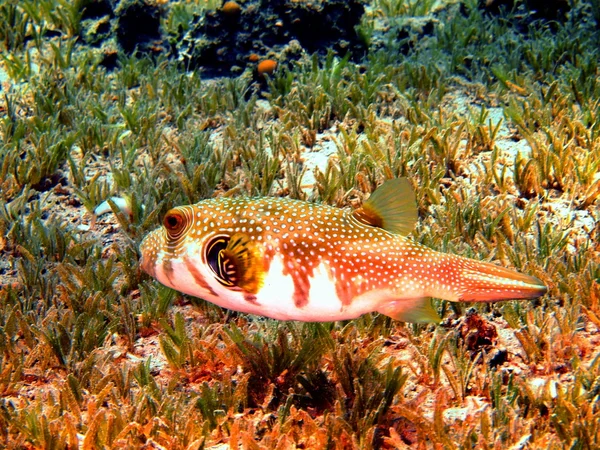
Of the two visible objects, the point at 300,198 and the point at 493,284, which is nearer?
the point at 493,284

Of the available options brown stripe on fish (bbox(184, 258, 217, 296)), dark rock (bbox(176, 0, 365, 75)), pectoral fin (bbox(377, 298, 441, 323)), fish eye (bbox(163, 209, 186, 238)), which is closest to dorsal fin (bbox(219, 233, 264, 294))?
brown stripe on fish (bbox(184, 258, 217, 296))

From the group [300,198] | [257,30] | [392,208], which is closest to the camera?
[392,208]

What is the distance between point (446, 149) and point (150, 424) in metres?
4.02

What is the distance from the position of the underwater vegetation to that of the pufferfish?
905 millimetres

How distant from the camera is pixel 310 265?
2.65m

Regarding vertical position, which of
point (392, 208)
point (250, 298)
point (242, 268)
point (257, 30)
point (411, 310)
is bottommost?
point (411, 310)

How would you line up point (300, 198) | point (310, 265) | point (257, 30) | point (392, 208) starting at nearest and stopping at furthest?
point (310, 265) < point (392, 208) < point (300, 198) < point (257, 30)

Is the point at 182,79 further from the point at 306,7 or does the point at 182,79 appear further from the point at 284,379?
the point at 284,379

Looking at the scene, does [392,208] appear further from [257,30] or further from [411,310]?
[257,30]

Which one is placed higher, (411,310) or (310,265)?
(310,265)

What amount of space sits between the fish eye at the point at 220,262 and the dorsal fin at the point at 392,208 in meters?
0.79

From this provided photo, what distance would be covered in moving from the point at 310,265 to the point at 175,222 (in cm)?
75

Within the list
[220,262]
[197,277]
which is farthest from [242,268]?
[197,277]

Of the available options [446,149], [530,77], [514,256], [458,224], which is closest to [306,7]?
[530,77]
